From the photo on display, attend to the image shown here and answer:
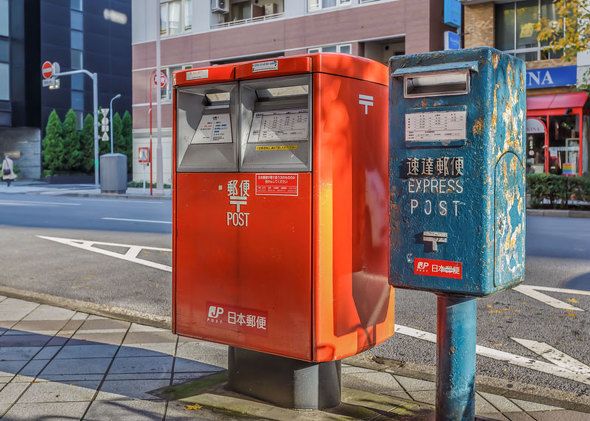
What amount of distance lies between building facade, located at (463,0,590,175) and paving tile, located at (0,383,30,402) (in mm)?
24444

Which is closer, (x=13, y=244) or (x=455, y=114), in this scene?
(x=455, y=114)

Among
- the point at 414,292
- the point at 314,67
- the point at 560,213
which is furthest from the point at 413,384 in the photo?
the point at 560,213

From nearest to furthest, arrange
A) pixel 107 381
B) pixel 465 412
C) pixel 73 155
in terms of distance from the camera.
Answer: pixel 465 412, pixel 107 381, pixel 73 155

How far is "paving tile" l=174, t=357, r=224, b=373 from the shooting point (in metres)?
4.85

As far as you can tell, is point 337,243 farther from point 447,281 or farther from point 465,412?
point 465,412

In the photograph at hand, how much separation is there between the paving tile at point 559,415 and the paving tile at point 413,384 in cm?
68

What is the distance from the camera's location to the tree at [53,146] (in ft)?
165

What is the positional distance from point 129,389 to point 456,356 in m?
2.04

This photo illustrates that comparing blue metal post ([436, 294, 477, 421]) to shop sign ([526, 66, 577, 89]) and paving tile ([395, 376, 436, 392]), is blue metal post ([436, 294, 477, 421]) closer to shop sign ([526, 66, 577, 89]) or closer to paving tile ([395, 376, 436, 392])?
paving tile ([395, 376, 436, 392])

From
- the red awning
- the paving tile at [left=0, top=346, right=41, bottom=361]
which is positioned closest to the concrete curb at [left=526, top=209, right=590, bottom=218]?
the red awning

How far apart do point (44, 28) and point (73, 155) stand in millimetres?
9846

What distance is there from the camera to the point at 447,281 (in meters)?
3.33

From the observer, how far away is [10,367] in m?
4.88

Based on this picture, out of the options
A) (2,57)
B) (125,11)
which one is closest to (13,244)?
(2,57)
